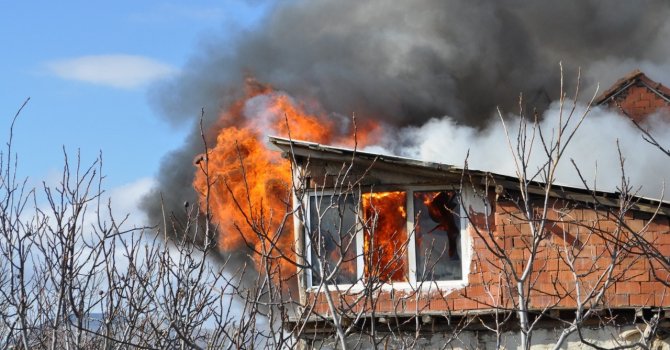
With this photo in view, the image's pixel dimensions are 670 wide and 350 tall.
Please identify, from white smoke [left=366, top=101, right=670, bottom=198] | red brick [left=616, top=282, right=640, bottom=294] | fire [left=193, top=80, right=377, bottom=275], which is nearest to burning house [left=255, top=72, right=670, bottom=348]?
red brick [left=616, top=282, right=640, bottom=294]

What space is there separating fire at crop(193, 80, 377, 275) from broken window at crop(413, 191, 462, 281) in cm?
183

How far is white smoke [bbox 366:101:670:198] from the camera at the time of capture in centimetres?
1950

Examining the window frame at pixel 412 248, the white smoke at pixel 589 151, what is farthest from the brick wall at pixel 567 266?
the white smoke at pixel 589 151

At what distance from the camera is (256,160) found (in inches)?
697

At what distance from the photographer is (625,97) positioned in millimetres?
21156

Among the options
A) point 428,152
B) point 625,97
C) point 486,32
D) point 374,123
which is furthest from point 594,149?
point 486,32

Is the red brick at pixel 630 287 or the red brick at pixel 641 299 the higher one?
the red brick at pixel 630 287

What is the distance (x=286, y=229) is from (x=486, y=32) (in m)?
12.1

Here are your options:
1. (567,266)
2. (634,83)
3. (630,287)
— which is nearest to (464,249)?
(567,266)

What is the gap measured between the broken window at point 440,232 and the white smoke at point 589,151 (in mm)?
4631

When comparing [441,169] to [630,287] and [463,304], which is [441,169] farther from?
[630,287]

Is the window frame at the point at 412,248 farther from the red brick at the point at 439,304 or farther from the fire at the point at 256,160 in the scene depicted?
the fire at the point at 256,160

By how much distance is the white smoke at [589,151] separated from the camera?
19.5 m

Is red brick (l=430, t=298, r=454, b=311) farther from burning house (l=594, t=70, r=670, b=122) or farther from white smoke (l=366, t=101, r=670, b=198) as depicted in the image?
burning house (l=594, t=70, r=670, b=122)
